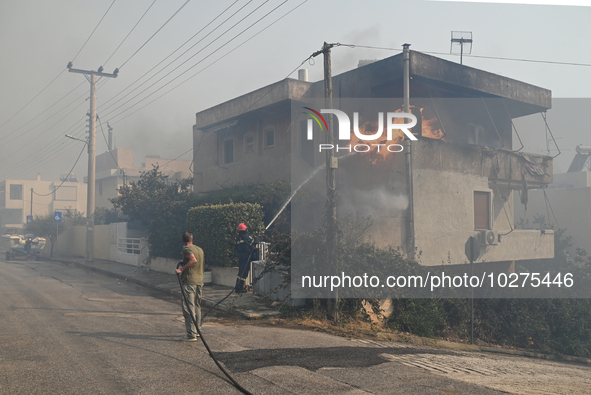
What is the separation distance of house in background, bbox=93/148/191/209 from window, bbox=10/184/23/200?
37.7ft

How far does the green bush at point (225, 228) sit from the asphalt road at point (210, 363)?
16.1 ft

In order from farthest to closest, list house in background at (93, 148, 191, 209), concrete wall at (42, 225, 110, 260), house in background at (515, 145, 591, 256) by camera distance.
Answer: house in background at (93, 148, 191, 209) < house in background at (515, 145, 591, 256) < concrete wall at (42, 225, 110, 260)

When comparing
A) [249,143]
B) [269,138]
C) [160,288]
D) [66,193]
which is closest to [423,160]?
[269,138]

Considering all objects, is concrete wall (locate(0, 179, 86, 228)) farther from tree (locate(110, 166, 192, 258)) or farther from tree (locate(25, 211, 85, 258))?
tree (locate(110, 166, 192, 258))

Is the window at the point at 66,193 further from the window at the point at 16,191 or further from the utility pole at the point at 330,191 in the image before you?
the utility pole at the point at 330,191

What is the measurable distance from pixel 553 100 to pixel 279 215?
1484 cm

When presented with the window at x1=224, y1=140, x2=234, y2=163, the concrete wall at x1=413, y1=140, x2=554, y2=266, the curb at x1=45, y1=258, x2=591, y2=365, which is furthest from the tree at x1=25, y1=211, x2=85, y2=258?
the concrete wall at x1=413, y1=140, x2=554, y2=266

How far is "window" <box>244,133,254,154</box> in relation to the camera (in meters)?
23.9

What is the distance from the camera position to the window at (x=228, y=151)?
2541 centimetres

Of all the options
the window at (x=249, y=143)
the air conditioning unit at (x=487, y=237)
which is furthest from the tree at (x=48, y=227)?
the air conditioning unit at (x=487, y=237)

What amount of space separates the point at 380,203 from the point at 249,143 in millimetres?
9887

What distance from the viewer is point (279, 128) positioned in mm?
21953

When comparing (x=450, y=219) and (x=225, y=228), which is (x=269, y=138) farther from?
(x=450, y=219)

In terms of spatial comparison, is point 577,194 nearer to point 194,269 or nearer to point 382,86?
point 382,86
